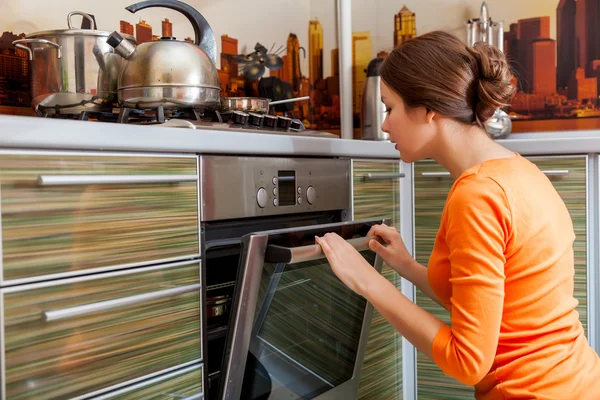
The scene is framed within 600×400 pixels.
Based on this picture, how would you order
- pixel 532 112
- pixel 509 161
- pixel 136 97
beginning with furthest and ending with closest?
pixel 532 112 < pixel 136 97 < pixel 509 161

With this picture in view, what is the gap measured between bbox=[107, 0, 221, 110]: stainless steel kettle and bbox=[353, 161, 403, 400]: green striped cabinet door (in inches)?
21.7

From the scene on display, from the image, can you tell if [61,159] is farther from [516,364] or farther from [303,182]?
[516,364]

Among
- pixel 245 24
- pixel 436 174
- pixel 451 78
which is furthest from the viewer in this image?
pixel 245 24

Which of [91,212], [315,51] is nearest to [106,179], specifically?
[91,212]

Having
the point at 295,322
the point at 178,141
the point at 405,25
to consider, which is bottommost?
the point at 295,322

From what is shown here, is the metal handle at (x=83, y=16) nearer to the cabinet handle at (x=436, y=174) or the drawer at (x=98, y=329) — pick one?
the drawer at (x=98, y=329)

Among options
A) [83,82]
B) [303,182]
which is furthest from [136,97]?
[303,182]

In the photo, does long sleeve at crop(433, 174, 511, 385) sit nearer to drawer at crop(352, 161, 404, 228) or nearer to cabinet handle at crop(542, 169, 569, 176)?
drawer at crop(352, 161, 404, 228)

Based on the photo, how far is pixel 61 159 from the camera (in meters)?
→ 1.14

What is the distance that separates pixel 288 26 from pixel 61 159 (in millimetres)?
1631

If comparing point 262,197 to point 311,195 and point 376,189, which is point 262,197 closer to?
point 311,195

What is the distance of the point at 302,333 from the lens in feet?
5.15

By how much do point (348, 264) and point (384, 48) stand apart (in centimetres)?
166

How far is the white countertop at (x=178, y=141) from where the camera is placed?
1073mm
